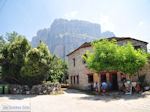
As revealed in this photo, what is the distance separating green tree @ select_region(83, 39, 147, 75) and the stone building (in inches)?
195

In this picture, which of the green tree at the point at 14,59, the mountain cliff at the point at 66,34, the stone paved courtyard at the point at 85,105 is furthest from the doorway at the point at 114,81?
the mountain cliff at the point at 66,34

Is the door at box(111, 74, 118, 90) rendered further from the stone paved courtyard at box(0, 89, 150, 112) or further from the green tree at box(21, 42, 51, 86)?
the stone paved courtyard at box(0, 89, 150, 112)

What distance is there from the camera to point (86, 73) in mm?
34438

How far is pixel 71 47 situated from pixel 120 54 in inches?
4373

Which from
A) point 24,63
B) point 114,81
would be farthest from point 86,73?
point 24,63

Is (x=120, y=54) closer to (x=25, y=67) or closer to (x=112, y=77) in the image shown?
(x=112, y=77)

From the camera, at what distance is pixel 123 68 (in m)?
25.2

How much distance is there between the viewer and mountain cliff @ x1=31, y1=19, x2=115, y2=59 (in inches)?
5399

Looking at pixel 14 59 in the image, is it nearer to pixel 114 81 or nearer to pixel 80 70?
pixel 80 70

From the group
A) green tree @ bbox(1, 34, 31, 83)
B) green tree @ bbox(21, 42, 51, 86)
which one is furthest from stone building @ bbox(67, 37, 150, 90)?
green tree @ bbox(1, 34, 31, 83)

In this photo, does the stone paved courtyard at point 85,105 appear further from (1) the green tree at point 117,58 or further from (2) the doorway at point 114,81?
(2) the doorway at point 114,81

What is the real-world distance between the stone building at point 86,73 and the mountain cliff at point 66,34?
88.5 metres

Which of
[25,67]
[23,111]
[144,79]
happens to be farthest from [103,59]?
[23,111]

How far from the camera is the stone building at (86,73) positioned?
32.2m
